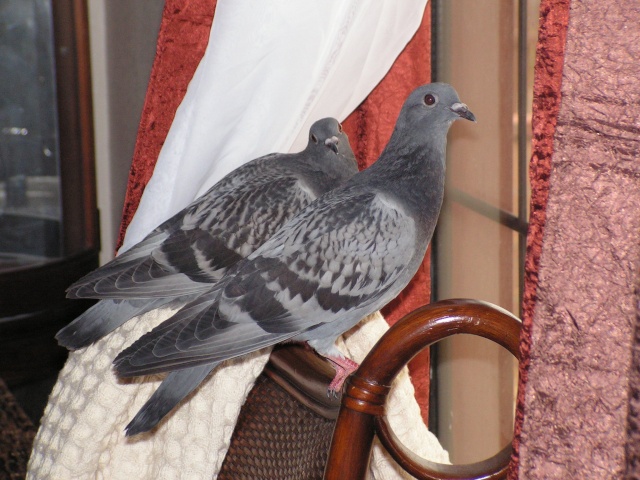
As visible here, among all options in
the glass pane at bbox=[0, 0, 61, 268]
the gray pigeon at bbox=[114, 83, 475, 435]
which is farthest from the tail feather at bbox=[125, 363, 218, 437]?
the glass pane at bbox=[0, 0, 61, 268]

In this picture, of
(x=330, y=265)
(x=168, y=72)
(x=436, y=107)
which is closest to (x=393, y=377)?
(x=330, y=265)

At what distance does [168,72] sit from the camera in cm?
106

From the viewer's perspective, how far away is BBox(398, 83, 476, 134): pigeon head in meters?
0.71

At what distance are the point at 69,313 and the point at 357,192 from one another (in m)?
2.18

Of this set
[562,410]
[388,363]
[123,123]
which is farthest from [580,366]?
[123,123]

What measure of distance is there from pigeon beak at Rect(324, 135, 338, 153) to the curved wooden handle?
1.07ft

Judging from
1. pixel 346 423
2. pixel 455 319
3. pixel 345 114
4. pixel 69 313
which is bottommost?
pixel 69 313

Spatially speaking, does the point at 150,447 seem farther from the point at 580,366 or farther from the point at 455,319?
the point at 580,366

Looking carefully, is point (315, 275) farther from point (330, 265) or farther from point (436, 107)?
point (436, 107)

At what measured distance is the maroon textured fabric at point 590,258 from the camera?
0.40 meters

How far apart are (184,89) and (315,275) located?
530 millimetres

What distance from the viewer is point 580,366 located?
42cm

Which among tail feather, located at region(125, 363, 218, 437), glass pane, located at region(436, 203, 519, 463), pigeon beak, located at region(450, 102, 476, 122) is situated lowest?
glass pane, located at region(436, 203, 519, 463)

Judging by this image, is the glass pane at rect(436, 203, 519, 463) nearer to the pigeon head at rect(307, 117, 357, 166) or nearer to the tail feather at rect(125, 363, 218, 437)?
the pigeon head at rect(307, 117, 357, 166)
